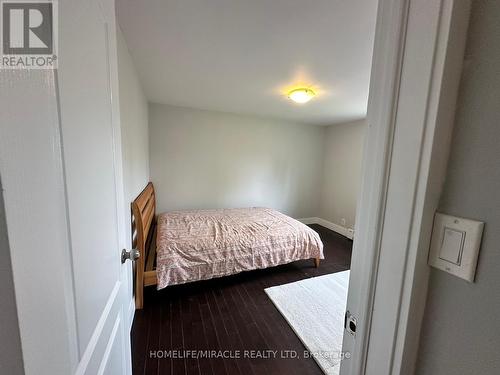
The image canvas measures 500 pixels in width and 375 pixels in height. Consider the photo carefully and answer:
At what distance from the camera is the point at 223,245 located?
2.33m

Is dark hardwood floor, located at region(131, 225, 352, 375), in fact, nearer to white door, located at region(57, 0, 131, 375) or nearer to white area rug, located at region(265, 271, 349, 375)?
white area rug, located at region(265, 271, 349, 375)

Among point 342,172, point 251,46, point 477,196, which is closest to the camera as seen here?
point 477,196

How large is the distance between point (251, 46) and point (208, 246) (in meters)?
1.96

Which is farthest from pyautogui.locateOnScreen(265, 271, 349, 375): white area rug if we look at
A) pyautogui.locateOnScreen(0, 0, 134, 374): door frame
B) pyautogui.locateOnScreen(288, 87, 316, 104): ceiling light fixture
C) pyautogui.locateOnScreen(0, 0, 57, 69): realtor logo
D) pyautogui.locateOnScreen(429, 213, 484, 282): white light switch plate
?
pyautogui.locateOnScreen(288, 87, 316, 104): ceiling light fixture

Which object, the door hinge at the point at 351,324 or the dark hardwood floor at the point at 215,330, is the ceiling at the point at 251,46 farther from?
the dark hardwood floor at the point at 215,330

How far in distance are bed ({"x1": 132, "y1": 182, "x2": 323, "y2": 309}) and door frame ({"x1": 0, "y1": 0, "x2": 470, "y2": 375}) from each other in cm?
157

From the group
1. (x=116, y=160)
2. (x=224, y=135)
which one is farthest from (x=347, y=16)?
(x=224, y=135)

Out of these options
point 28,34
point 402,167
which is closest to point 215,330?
point 402,167

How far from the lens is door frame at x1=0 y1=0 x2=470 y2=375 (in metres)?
0.34

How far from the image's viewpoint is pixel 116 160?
940mm

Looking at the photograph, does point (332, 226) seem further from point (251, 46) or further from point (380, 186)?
point (380, 186)

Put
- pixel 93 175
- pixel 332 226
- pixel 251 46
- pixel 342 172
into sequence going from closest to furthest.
Result: pixel 93 175 < pixel 251 46 < pixel 342 172 < pixel 332 226

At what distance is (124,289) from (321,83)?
2628 millimetres

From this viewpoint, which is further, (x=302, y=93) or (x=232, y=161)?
(x=232, y=161)
